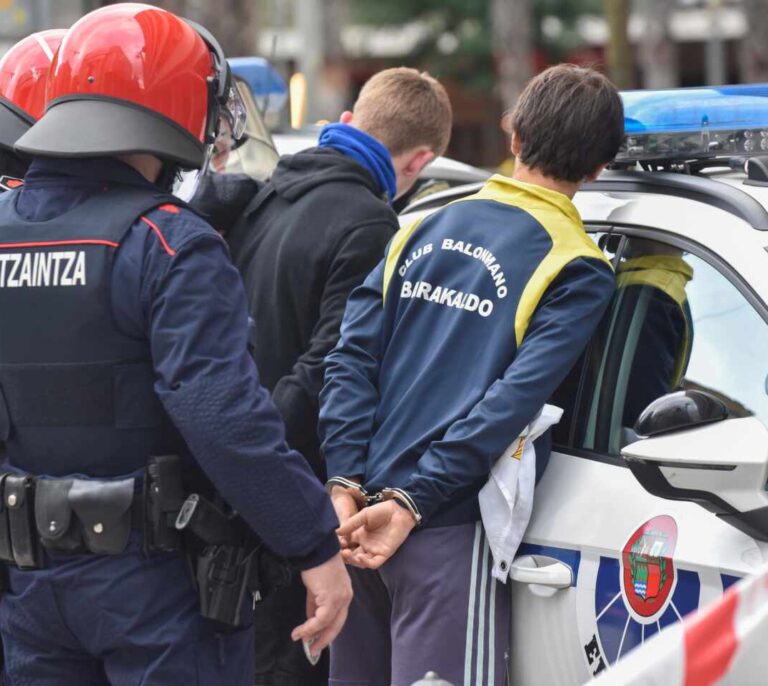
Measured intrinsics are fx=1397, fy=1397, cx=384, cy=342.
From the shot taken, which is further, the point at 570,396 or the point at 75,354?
the point at 570,396

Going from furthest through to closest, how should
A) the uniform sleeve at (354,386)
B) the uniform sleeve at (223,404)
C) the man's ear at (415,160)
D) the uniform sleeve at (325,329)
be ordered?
the man's ear at (415,160) < the uniform sleeve at (325,329) < the uniform sleeve at (354,386) < the uniform sleeve at (223,404)

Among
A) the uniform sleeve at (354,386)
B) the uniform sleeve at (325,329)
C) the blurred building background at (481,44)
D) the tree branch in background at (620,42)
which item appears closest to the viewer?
the uniform sleeve at (354,386)

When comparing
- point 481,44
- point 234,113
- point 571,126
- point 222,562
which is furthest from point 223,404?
point 481,44

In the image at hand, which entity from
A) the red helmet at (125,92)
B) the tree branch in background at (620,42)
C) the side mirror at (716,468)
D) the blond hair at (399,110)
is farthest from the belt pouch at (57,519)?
the tree branch in background at (620,42)

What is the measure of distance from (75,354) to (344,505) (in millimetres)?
763

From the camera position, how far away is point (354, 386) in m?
3.14

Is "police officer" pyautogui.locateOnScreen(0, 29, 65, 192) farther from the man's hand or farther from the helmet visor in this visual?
the man's hand

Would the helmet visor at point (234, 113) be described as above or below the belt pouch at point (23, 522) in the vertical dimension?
above

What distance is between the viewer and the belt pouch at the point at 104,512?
2477 mm

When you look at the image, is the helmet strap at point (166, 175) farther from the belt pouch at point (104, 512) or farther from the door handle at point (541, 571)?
the door handle at point (541, 571)

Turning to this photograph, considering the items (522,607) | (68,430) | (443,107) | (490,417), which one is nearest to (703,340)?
Result: (490,417)

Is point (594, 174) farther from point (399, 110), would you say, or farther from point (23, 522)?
point (23, 522)

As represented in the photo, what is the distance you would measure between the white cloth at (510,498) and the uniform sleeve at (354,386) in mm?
319

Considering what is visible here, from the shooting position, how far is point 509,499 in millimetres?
2896
